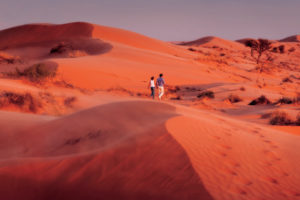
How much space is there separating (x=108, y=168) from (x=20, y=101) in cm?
600

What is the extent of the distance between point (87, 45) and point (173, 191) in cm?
3042

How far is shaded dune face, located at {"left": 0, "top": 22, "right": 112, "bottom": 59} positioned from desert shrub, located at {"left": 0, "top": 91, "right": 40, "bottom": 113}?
19.2 m

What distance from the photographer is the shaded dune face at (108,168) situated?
3.31 m

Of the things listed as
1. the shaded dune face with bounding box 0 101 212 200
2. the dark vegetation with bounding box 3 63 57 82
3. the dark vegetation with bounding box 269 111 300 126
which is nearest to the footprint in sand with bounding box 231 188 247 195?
the shaded dune face with bounding box 0 101 212 200

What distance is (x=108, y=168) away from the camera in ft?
12.1

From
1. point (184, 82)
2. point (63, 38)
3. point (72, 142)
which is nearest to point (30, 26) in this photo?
point (63, 38)

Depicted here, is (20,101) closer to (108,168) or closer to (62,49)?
(108,168)

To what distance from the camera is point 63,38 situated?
123ft

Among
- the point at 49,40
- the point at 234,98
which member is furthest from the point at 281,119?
the point at 49,40

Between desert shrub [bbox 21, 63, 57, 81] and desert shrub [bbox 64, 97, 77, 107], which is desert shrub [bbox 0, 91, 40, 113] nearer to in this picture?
desert shrub [bbox 64, 97, 77, 107]

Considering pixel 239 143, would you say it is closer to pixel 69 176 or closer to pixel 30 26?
pixel 69 176

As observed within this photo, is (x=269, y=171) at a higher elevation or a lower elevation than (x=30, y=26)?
lower

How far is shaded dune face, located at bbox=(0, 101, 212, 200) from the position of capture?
3.31 m

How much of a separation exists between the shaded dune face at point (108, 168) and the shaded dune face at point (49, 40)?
24.0 metres
